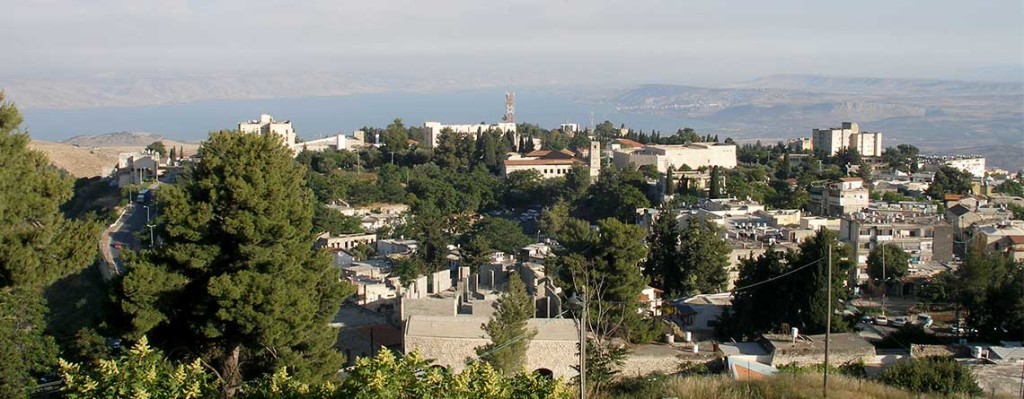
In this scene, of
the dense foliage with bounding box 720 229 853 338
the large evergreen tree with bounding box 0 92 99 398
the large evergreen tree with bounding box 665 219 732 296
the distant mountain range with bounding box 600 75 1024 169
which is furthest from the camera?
the distant mountain range with bounding box 600 75 1024 169

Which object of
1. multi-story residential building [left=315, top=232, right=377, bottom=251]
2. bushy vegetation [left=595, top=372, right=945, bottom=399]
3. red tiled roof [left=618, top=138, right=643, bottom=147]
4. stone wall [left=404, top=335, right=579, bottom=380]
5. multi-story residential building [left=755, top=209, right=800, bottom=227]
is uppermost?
red tiled roof [left=618, top=138, right=643, bottom=147]

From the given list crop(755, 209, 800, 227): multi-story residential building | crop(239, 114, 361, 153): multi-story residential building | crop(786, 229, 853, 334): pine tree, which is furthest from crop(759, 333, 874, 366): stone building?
crop(239, 114, 361, 153): multi-story residential building

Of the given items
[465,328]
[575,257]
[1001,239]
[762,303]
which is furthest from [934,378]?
[1001,239]

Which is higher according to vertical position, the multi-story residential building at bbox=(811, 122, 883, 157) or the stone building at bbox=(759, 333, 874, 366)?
the multi-story residential building at bbox=(811, 122, 883, 157)

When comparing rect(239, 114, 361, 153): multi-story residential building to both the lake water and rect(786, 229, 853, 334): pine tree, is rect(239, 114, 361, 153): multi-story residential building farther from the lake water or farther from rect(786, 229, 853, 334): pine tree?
the lake water

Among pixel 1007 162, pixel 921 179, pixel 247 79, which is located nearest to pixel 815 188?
pixel 921 179

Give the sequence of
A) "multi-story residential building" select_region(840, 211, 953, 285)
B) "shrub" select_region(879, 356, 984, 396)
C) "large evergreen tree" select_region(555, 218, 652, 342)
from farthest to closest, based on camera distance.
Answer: "multi-story residential building" select_region(840, 211, 953, 285) < "large evergreen tree" select_region(555, 218, 652, 342) < "shrub" select_region(879, 356, 984, 396)

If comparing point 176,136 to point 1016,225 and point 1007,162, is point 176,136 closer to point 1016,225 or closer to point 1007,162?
point 1007,162
